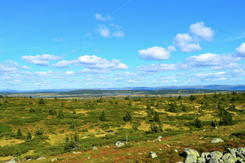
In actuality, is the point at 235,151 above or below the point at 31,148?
above

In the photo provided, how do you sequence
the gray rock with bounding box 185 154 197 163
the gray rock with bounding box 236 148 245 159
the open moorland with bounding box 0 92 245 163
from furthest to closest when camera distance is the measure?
1. the open moorland with bounding box 0 92 245 163
2. the gray rock with bounding box 185 154 197 163
3. the gray rock with bounding box 236 148 245 159

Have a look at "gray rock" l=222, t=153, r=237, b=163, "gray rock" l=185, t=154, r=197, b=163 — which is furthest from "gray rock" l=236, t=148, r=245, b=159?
"gray rock" l=185, t=154, r=197, b=163

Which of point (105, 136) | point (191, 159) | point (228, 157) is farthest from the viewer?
point (105, 136)

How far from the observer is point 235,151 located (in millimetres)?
12109

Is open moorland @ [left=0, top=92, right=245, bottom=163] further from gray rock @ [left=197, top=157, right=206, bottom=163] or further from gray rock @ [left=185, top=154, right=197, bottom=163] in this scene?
gray rock @ [left=197, top=157, right=206, bottom=163]

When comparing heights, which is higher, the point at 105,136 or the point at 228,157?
the point at 228,157

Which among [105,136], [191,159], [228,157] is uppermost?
[228,157]

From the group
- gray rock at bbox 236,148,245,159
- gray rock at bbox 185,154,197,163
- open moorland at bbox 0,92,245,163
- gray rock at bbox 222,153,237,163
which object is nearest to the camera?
gray rock at bbox 222,153,237,163

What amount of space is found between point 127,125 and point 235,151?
1073 inches

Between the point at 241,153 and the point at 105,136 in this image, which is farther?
the point at 105,136

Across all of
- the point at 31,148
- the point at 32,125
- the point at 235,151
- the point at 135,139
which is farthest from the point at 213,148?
the point at 32,125

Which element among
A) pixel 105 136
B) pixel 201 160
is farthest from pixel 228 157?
pixel 105 136

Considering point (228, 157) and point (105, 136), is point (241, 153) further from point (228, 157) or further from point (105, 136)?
point (105, 136)

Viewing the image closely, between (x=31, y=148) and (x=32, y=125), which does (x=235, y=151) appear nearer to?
(x=31, y=148)
